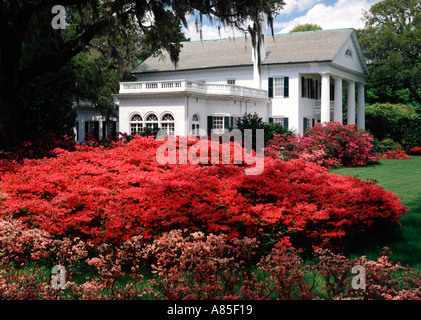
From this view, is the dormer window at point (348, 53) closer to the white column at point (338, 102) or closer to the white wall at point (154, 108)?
the white column at point (338, 102)

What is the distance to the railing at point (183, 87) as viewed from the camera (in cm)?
3041

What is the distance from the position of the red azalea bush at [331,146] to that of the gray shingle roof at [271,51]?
12.2 metres

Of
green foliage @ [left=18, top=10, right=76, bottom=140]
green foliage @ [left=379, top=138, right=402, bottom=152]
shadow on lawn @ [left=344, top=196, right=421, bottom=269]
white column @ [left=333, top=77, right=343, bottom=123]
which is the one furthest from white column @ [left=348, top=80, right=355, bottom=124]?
shadow on lawn @ [left=344, top=196, right=421, bottom=269]

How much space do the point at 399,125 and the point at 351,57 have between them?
7.44 meters

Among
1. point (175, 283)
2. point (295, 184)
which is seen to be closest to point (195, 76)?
point (295, 184)

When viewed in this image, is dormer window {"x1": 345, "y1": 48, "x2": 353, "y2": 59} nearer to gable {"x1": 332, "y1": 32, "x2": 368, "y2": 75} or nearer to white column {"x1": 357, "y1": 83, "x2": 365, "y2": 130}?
gable {"x1": 332, "y1": 32, "x2": 368, "y2": 75}

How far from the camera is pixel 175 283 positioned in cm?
585

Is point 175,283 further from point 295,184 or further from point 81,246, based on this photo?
point 295,184

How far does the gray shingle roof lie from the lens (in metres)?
36.8

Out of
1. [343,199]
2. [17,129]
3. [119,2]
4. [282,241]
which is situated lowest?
[282,241]

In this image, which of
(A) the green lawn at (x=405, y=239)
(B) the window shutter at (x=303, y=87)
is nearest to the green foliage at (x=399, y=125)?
(B) the window shutter at (x=303, y=87)

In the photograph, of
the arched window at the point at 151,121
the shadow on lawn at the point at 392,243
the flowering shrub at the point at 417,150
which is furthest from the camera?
the flowering shrub at the point at 417,150

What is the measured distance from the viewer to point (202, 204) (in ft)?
25.4
